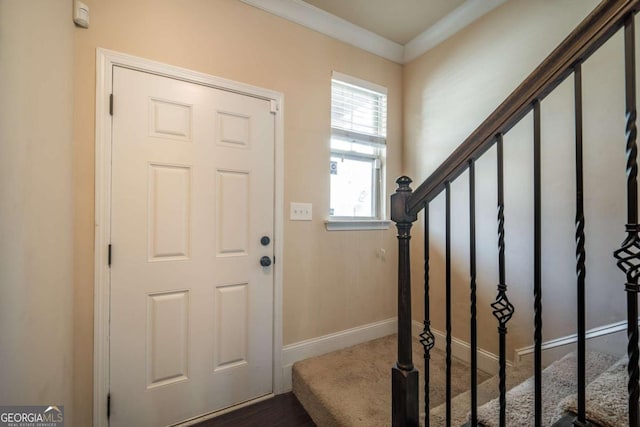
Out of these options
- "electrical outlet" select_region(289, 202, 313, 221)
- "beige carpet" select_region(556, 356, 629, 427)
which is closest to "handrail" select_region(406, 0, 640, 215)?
"beige carpet" select_region(556, 356, 629, 427)

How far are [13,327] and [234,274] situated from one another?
97 cm

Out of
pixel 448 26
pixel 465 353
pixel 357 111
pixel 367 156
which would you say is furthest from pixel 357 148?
pixel 465 353

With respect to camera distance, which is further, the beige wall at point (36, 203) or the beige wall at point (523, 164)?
the beige wall at point (523, 164)

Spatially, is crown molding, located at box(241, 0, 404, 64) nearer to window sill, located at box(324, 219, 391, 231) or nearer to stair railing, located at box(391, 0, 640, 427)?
window sill, located at box(324, 219, 391, 231)

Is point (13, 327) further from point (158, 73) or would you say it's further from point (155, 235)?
point (158, 73)

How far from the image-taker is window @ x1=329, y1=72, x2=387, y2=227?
2266 mm

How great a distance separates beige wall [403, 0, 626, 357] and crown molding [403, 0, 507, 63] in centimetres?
5

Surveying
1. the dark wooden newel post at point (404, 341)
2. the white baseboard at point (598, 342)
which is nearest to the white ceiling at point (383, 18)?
the dark wooden newel post at point (404, 341)

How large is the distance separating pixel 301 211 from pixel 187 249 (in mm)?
800

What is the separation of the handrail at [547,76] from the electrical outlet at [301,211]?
1210 mm

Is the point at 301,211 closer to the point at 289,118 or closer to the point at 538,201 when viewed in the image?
the point at 289,118

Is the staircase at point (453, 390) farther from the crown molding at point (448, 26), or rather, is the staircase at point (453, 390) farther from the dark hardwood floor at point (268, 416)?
the crown molding at point (448, 26)

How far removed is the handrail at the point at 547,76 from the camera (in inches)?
23.7

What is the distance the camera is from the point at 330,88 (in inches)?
86.3
